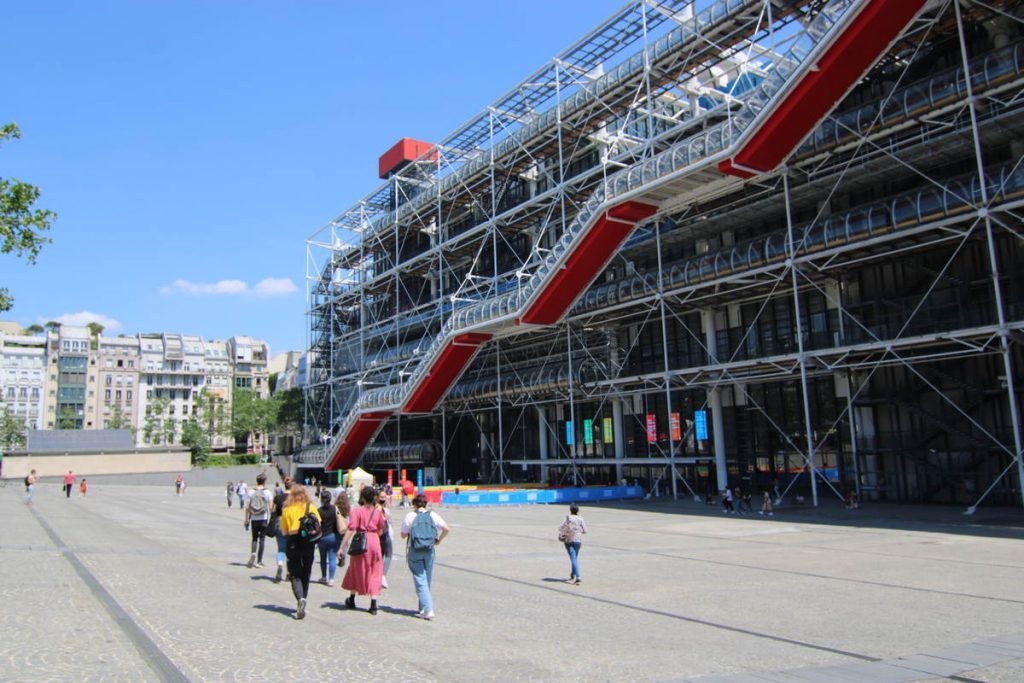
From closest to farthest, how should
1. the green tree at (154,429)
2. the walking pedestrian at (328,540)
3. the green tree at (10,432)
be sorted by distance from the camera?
1. the walking pedestrian at (328,540)
2. the green tree at (10,432)
3. the green tree at (154,429)

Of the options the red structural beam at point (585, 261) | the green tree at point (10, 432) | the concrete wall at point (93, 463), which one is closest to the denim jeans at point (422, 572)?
the red structural beam at point (585, 261)

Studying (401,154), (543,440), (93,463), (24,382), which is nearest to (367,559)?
(543,440)

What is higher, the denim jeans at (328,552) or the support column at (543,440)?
the support column at (543,440)

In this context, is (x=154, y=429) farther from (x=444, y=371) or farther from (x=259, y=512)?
(x=259, y=512)

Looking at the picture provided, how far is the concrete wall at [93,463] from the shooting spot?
6126 centimetres

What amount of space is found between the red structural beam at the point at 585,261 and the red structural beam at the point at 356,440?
47.0 ft

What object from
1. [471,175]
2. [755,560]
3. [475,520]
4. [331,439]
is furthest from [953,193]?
[331,439]

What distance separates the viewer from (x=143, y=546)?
1466 cm

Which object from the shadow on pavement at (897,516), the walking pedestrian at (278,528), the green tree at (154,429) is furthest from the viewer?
the green tree at (154,429)

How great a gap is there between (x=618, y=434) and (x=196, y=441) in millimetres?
56127

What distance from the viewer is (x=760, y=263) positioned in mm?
26188

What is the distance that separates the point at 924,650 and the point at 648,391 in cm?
2496

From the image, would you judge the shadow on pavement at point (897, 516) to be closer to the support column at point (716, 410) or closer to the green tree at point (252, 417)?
the support column at point (716, 410)

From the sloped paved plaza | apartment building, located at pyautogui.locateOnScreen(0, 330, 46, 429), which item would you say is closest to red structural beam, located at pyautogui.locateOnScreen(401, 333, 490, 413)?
the sloped paved plaza
